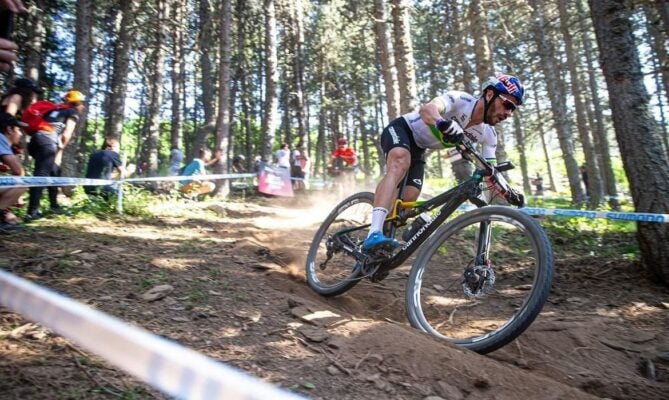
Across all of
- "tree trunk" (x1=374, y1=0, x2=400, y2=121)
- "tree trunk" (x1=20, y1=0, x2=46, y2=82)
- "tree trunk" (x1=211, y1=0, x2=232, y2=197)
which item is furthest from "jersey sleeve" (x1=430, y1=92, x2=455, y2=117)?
"tree trunk" (x1=20, y1=0, x2=46, y2=82)

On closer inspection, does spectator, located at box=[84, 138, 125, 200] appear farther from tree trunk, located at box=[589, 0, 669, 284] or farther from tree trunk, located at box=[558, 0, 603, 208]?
tree trunk, located at box=[558, 0, 603, 208]

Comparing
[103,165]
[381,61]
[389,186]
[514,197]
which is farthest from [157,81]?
[514,197]

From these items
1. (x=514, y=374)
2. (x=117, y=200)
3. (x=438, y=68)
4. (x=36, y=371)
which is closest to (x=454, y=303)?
(x=514, y=374)

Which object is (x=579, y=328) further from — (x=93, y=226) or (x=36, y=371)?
(x=93, y=226)

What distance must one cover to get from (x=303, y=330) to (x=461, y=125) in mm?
2381

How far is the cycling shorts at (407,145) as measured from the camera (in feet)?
14.5

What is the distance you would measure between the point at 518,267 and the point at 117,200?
21.0ft

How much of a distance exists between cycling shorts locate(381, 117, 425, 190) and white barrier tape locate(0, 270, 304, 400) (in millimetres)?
3506

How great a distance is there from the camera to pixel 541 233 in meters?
3.22

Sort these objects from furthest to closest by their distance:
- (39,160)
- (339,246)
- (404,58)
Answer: (404,58)
(39,160)
(339,246)

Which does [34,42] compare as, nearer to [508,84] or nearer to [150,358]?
[508,84]

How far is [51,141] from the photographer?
→ 21.5 feet

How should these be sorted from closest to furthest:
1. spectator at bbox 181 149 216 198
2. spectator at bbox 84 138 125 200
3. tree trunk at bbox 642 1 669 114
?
1. tree trunk at bbox 642 1 669 114
2. spectator at bbox 84 138 125 200
3. spectator at bbox 181 149 216 198

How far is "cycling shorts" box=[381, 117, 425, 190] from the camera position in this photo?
441 cm
